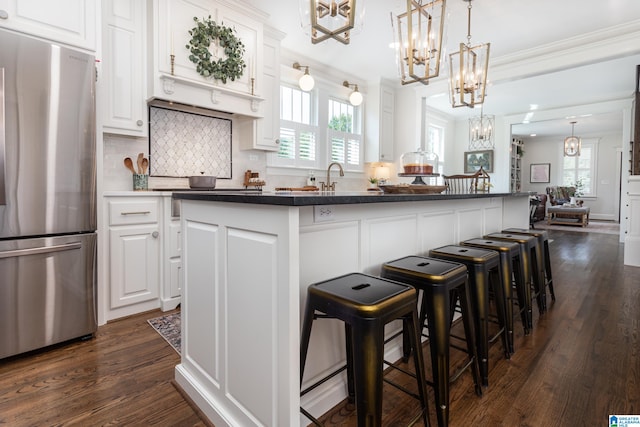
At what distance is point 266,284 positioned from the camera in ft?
3.81

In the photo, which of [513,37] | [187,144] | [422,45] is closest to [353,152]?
[513,37]

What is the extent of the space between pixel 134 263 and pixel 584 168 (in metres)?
13.3

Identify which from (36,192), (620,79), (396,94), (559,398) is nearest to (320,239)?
(559,398)

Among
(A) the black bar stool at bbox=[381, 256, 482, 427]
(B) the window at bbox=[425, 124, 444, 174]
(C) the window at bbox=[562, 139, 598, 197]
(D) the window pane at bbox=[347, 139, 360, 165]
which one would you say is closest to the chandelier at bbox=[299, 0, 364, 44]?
(A) the black bar stool at bbox=[381, 256, 482, 427]

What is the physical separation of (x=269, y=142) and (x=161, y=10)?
161 centimetres

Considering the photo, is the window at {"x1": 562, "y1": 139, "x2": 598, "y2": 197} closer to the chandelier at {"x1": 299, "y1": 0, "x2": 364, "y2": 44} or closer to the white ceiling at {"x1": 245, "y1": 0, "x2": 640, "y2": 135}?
the white ceiling at {"x1": 245, "y1": 0, "x2": 640, "y2": 135}

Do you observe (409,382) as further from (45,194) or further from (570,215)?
(570,215)

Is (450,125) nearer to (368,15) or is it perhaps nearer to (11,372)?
(368,15)

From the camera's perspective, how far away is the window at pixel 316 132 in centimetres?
463

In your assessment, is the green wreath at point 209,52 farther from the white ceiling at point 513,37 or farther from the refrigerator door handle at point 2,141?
the refrigerator door handle at point 2,141

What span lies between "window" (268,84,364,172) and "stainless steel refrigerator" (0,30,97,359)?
2416mm

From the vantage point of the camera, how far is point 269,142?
3943 mm

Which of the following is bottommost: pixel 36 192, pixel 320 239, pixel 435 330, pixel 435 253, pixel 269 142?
pixel 435 330

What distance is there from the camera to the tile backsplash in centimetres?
320
